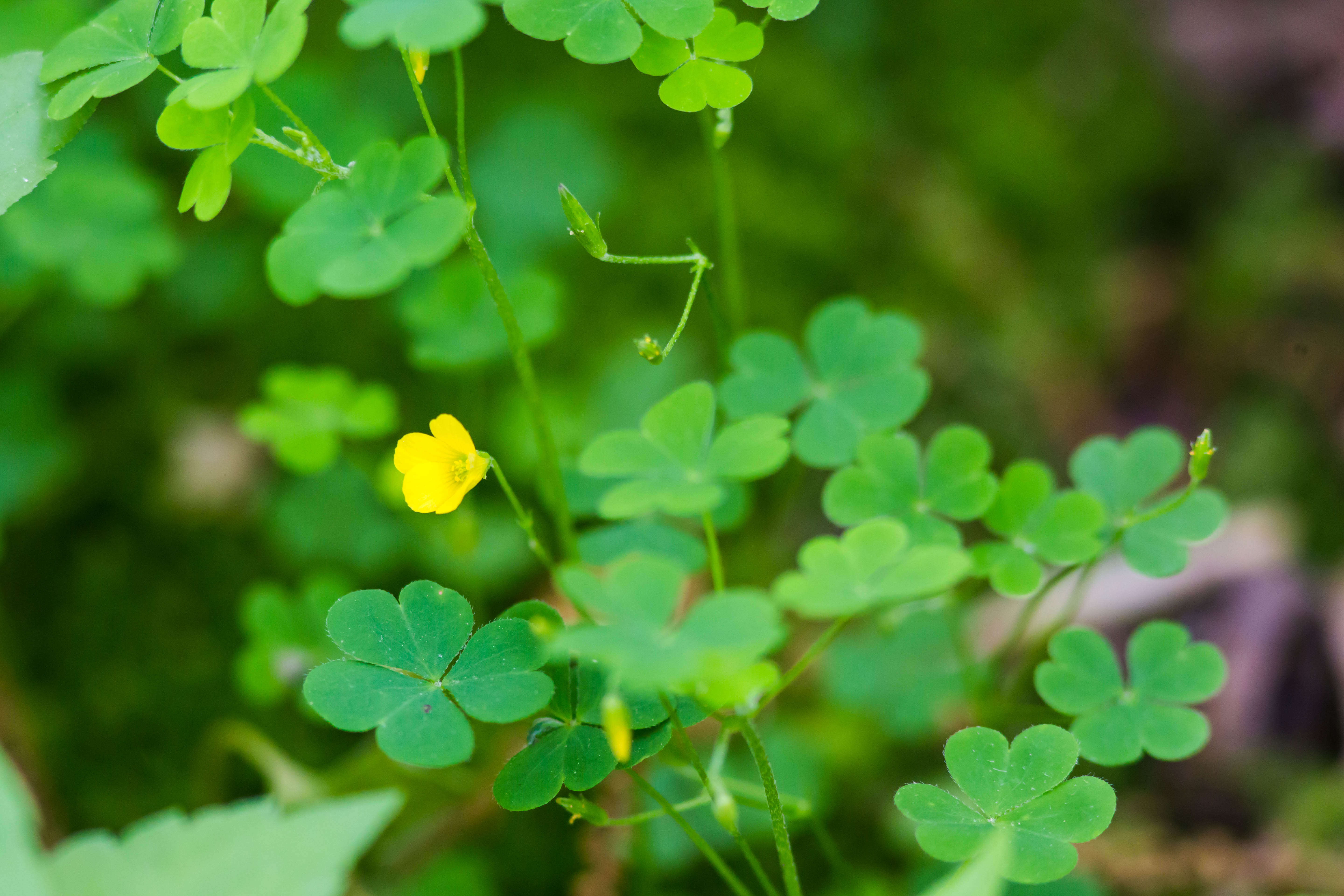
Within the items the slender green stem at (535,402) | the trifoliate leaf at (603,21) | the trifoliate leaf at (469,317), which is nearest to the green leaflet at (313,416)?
the trifoliate leaf at (469,317)

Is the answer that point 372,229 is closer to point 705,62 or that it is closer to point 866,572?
point 705,62

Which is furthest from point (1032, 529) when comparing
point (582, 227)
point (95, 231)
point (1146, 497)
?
point (95, 231)

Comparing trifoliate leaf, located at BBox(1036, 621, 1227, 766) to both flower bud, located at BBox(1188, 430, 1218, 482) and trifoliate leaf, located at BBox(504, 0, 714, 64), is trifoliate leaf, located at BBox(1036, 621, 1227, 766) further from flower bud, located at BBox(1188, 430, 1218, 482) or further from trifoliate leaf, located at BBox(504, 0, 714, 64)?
trifoliate leaf, located at BBox(504, 0, 714, 64)

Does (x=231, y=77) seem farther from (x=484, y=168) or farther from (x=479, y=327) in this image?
(x=484, y=168)

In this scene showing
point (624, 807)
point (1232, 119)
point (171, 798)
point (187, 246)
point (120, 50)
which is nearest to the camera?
point (120, 50)

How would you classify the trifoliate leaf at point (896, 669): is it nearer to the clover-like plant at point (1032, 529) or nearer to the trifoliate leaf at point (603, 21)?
the clover-like plant at point (1032, 529)

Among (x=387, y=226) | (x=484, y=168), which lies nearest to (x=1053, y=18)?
(x=484, y=168)

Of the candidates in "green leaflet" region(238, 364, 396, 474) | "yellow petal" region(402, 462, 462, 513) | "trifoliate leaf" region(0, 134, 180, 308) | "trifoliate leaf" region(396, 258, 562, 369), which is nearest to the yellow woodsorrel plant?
"yellow petal" region(402, 462, 462, 513)
